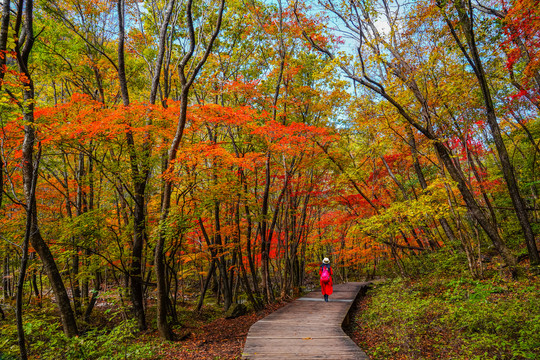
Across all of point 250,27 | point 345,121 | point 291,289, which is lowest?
point 291,289

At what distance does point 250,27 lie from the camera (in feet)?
35.3

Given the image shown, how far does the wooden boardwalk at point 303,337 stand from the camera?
14.3ft

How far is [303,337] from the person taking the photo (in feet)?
17.2

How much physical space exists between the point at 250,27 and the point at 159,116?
5872 mm

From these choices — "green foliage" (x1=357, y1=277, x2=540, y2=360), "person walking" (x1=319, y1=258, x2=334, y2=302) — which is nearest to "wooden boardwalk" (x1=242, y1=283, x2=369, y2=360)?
"green foliage" (x1=357, y1=277, x2=540, y2=360)

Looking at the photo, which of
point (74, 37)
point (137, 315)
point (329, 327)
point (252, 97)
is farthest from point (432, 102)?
point (74, 37)

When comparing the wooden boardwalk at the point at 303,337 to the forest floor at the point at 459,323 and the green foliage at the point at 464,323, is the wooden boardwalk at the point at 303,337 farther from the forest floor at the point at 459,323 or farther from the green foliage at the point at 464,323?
the green foliage at the point at 464,323

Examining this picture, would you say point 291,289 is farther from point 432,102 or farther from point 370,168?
point 432,102

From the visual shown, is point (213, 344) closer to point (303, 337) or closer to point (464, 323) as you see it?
point (303, 337)

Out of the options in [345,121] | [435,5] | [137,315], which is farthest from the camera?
[345,121]

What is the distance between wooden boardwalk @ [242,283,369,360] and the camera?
4.36m

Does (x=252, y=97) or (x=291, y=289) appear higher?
(x=252, y=97)

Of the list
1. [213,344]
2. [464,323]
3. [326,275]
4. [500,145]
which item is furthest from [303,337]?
[500,145]

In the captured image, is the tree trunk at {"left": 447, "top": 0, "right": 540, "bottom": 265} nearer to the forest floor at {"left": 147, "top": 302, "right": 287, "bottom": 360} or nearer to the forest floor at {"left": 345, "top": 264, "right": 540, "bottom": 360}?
the forest floor at {"left": 345, "top": 264, "right": 540, "bottom": 360}
